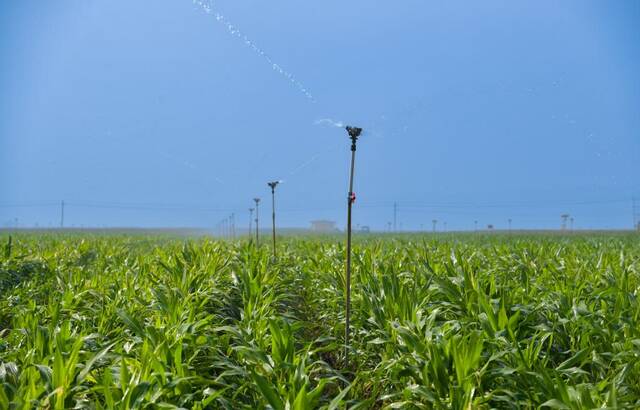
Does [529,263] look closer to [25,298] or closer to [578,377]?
[578,377]

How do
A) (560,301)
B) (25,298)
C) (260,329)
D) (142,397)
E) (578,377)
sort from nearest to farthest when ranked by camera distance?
(142,397) < (578,377) < (260,329) < (560,301) < (25,298)

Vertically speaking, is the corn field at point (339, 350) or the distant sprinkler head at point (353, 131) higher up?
the distant sprinkler head at point (353, 131)

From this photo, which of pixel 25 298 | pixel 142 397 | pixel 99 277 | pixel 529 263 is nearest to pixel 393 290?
pixel 142 397

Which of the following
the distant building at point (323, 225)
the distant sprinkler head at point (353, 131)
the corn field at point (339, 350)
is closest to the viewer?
the corn field at point (339, 350)

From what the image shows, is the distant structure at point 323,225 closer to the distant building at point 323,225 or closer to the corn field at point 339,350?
the distant building at point 323,225

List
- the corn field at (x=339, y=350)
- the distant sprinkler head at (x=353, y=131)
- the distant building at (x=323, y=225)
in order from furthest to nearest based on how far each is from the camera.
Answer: the distant building at (x=323, y=225), the distant sprinkler head at (x=353, y=131), the corn field at (x=339, y=350)

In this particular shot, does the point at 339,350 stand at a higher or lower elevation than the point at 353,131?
lower

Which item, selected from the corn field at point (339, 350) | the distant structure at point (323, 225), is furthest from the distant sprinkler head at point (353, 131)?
the distant structure at point (323, 225)

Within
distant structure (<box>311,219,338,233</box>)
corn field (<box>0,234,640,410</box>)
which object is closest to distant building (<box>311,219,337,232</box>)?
distant structure (<box>311,219,338,233</box>)

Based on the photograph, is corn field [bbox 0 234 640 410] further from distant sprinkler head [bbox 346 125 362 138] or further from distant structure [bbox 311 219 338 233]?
distant structure [bbox 311 219 338 233]

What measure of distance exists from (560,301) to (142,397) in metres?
3.53

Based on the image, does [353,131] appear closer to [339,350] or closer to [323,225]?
[339,350]

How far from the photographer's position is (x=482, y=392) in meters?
2.62

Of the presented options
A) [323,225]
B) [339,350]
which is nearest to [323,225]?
→ [323,225]
